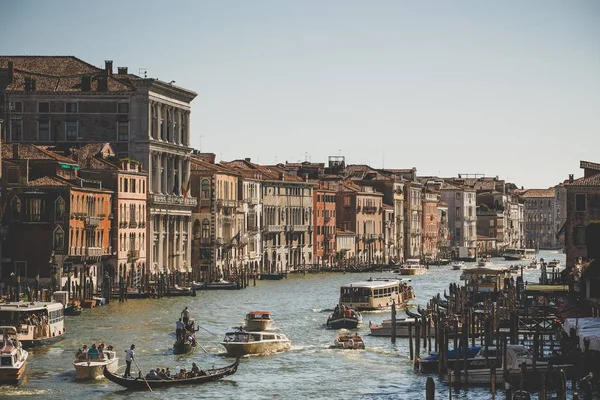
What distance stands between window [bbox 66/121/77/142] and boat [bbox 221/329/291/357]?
35.3 metres

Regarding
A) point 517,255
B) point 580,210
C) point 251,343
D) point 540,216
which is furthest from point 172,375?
point 540,216

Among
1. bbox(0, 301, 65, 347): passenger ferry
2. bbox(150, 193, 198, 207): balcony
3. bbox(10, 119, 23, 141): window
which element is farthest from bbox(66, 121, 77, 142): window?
bbox(0, 301, 65, 347): passenger ferry

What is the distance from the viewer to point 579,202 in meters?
61.5

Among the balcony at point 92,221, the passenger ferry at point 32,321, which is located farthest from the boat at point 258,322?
the balcony at point 92,221

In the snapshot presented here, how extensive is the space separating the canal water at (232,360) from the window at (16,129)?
58.0ft

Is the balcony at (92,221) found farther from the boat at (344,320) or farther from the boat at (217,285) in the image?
the boat at (344,320)

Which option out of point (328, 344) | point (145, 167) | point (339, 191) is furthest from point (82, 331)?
point (339, 191)

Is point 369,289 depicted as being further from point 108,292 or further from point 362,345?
point 362,345

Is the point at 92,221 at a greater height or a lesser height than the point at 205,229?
lesser

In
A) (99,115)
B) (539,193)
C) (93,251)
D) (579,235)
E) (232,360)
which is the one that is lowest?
(232,360)

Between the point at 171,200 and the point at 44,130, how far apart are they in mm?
6979

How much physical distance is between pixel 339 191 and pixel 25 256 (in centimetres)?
5220

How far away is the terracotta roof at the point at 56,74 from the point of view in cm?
7600

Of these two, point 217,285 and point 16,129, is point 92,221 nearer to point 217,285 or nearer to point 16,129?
point 217,285
